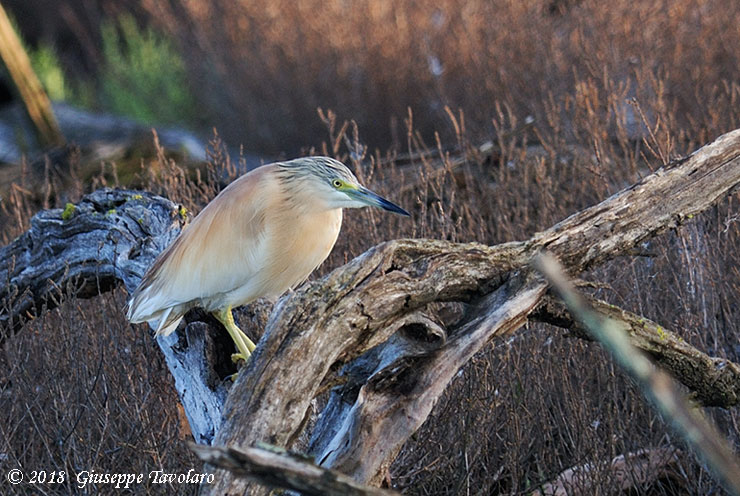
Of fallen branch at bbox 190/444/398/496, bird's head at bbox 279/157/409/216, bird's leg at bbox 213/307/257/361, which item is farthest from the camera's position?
bird's leg at bbox 213/307/257/361

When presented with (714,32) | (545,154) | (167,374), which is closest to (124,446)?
(167,374)

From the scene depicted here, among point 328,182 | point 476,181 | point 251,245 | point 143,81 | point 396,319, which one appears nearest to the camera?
point 396,319

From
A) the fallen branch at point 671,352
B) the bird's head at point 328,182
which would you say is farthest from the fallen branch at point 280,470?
the bird's head at point 328,182

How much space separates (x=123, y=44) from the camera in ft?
44.4

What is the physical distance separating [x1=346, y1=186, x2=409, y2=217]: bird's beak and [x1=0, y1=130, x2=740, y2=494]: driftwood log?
0.93 feet

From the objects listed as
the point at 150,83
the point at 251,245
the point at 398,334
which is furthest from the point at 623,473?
the point at 150,83

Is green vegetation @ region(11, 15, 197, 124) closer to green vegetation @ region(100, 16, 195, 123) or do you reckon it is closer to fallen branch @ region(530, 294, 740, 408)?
green vegetation @ region(100, 16, 195, 123)

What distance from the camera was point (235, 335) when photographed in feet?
9.33

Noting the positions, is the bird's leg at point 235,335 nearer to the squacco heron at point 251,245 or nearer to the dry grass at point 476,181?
the squacco heron at point 251,245

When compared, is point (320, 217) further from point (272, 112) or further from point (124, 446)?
point (272, 112)

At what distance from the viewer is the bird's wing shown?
110 inches

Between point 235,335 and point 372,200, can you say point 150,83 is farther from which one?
point 372,200

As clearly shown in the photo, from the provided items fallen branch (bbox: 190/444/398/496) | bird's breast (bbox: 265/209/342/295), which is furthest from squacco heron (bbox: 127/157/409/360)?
fallen branch (bbox: 190/444/398/496)

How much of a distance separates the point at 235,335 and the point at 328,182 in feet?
1.80
